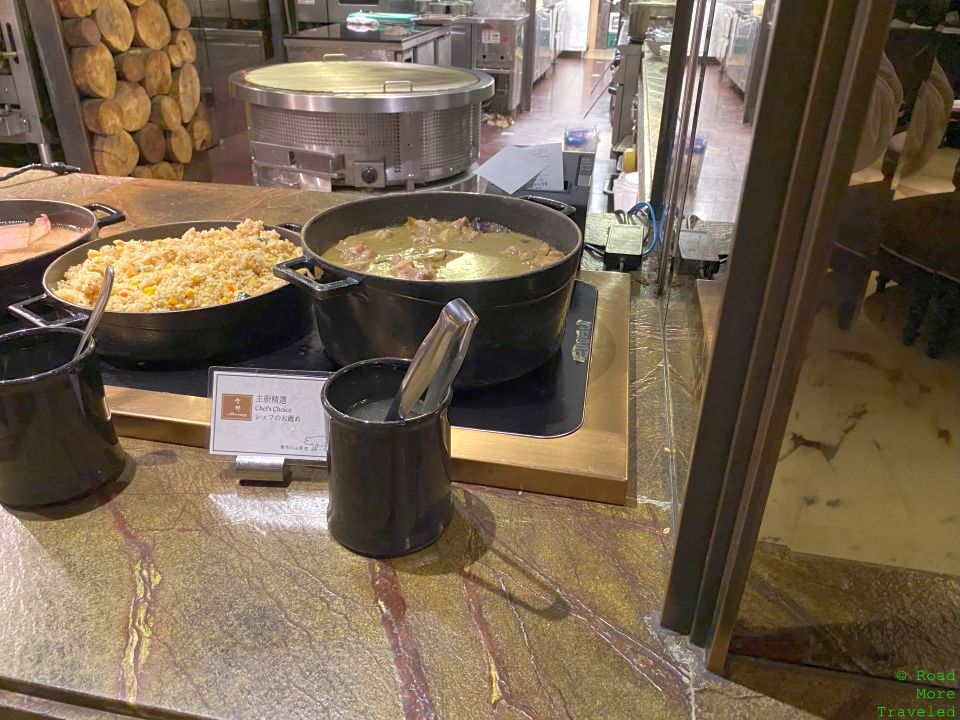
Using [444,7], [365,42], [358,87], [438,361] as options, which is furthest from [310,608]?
[444,7]

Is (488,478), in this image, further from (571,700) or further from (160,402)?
(160,402)

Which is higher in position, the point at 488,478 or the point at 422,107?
the point at 422,107

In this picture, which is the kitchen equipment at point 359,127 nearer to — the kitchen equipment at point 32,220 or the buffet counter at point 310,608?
the kitchen equipment at point 32,220

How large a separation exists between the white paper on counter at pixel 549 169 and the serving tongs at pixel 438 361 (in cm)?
73

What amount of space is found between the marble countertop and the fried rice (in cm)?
24

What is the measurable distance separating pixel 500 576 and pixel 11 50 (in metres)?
3.64

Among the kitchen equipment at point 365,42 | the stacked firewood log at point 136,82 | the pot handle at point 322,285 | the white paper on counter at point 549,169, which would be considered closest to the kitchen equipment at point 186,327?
the pot handle at point 322,285

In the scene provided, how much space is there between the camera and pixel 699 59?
1016 millimetres

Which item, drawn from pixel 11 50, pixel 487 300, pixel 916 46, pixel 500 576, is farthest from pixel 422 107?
pixel 11 50

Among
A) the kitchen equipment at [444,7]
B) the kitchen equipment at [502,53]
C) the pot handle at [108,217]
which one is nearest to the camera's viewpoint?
the pot handle at [108,217]

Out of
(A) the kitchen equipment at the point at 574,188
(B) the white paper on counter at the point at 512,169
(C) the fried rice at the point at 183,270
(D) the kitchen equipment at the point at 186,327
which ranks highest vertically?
(B) the white paper on counter at the point at 512,169

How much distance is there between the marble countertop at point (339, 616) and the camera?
1.85 ft

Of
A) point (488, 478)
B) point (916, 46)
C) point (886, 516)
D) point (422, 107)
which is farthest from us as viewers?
point (422, 107)

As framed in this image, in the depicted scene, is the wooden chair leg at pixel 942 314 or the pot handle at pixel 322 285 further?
the pot handle at pixel 322 285
